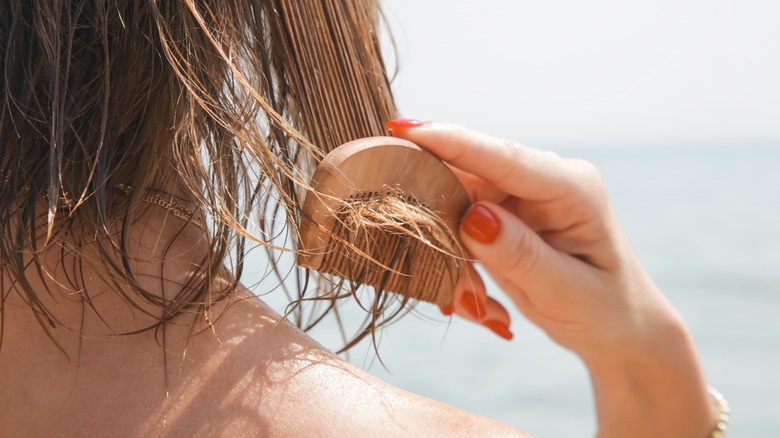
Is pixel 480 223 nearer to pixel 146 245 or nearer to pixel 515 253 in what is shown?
pixel 515 253

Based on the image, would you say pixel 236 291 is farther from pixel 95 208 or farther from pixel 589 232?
pixel 589 232

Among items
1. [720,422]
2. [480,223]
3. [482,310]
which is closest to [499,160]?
[480,223]

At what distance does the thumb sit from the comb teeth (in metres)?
0.05

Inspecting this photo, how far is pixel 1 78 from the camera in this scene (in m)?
0.75

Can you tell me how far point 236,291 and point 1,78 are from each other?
30 cm

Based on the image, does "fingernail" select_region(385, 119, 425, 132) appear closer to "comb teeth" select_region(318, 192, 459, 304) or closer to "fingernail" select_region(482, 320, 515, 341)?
"comb teeth" select_region(318, 192, 459, 304)

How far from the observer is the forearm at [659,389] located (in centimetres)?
133

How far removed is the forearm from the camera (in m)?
1.33

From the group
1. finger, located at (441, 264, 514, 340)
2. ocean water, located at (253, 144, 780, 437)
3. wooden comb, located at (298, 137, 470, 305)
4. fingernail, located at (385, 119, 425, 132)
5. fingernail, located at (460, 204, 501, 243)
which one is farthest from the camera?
ocean water, located at (253, 144, 780, 437)

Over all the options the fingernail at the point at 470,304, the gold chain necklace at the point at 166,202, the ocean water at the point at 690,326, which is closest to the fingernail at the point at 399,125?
the gold chain necklace at the point at 166,202

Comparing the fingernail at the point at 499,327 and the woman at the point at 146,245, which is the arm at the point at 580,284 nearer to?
the fingernail at the point at 499,327

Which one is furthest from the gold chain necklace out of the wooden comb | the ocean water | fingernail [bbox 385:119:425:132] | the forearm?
the ocean water

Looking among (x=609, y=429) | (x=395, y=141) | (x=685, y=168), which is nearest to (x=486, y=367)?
(x=609, y=429)

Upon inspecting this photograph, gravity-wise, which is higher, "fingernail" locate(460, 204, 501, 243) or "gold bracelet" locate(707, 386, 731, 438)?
"fingernail" locate(460, 204, 501, 243)
